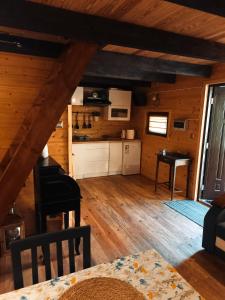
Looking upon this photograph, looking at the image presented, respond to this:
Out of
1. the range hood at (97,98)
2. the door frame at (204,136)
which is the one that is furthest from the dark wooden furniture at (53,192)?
the range hood at (97,98)

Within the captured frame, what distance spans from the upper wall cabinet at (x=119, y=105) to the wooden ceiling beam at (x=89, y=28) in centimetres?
316

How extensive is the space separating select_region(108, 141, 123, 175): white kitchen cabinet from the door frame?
2.11 m

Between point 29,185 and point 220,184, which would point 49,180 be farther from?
point 220,184

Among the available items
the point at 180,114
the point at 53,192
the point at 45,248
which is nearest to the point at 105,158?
the point at 180,114

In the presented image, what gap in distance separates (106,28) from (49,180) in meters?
1.58

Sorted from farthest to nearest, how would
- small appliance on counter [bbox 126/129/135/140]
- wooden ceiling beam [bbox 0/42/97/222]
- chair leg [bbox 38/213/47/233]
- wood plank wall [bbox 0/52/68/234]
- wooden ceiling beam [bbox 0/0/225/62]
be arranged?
small appliance on counter [bbox 126/129/135/140] < wood plank wall [bbox 0/52/68/234] < chair leg [bbox 38/213/47/233] < wooden ceiling beam [bbox 0/42/97/222] < wooden ceiling beam [bbox 0/0/225/62]

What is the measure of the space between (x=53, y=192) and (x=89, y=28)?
5.33 ft

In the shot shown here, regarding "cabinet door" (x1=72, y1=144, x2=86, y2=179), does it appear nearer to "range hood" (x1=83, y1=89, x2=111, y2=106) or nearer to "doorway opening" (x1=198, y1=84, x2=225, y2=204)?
"range hood" (x1=83, y1=89, x2=111, y2=106)

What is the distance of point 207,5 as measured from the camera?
1398 mm

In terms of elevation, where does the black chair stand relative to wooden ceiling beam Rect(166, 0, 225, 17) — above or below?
below

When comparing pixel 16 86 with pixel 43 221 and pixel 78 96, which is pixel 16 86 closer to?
pixel 43 221

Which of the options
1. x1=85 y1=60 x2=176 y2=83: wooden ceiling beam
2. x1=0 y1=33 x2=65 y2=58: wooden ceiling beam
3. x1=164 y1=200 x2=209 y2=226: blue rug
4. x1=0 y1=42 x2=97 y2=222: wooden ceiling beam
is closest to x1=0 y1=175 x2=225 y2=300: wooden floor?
x1=164 y1=200 x2=209 y2=226: blue rug

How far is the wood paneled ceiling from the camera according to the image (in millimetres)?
1566

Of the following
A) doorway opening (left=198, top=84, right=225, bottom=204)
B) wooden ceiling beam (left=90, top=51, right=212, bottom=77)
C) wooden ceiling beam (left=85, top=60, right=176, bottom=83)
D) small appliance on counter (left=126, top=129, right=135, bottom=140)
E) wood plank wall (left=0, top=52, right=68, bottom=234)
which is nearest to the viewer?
wood plank wall (left=0, top=52, right=68, bottom=234)
